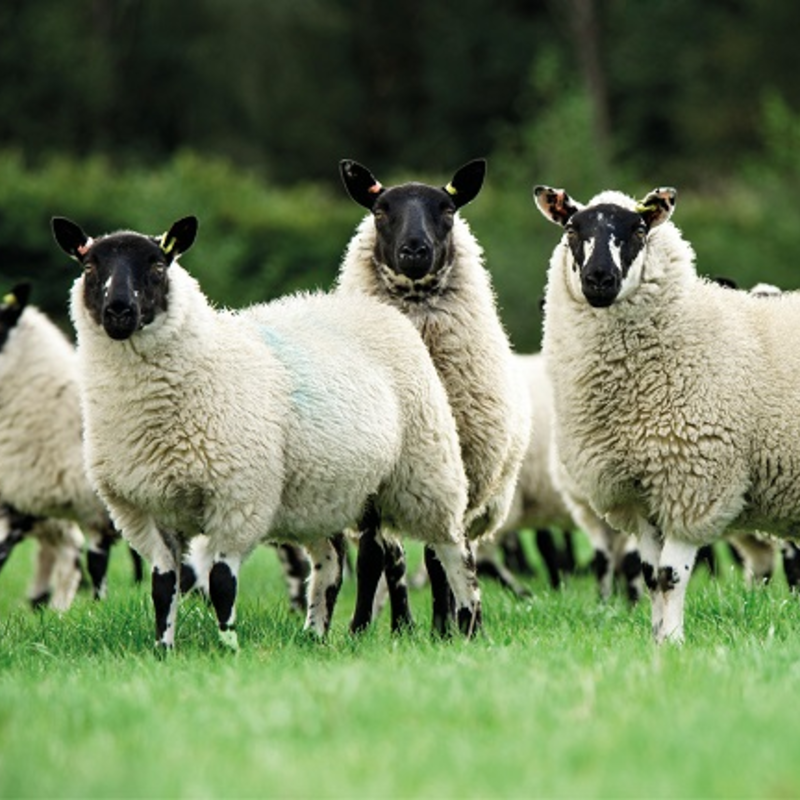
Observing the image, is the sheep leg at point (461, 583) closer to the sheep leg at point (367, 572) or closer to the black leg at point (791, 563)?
the sheep leg at point (367, 572)

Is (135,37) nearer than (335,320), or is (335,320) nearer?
(335,320)

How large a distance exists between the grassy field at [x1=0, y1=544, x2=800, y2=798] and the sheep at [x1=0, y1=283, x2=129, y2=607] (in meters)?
2.96

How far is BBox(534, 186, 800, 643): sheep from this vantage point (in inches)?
300

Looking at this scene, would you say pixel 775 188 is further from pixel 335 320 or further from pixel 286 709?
pixel 286 709

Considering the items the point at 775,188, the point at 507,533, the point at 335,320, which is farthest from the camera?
the point at 775,188

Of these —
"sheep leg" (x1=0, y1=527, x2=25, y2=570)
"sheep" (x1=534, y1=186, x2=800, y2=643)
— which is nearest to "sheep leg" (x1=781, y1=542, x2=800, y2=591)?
"sheep" (x1=534, y1=186, x2=800, y2=643)

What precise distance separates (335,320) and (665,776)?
405 centimetres

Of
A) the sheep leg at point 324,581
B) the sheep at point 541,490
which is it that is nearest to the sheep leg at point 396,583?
the sheep leg at point 324,581

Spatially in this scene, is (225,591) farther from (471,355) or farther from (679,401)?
(679,401)

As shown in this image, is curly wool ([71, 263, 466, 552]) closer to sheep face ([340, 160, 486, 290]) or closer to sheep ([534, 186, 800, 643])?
sheep face ([340, 160, 486, 290])

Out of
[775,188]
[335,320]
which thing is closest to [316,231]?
[775,188]

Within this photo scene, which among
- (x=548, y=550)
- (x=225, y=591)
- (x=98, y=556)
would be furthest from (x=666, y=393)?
(x=548, y=550)

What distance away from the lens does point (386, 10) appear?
129 feet

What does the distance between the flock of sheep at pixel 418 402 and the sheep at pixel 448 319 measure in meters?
0.01
